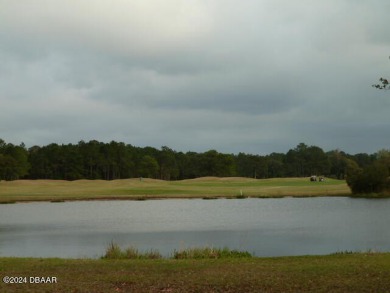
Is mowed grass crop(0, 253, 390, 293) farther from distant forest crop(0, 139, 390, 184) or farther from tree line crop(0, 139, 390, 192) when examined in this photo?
distant forest crop(0, 139, 390, 184)

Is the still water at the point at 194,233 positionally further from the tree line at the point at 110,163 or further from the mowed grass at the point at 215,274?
the tree line at the point at 110,163

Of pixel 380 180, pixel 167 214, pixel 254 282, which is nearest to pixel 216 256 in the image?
pixel 254 282

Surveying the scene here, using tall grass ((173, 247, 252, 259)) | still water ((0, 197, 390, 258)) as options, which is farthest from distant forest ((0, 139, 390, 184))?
tall grass ((173, 247, 252, 259))

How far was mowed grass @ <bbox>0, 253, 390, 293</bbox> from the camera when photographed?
46.1 feet

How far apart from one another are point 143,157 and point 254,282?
515 ft

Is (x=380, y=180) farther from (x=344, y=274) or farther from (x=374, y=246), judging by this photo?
(x=344, y=274)

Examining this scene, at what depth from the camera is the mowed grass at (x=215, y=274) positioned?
553 inches

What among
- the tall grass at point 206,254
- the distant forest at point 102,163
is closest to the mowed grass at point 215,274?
the tall grass at point 206,254

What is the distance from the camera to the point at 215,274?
634 inches

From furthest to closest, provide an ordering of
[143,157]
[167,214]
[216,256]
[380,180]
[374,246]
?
[143,157] → [380,180] → [167,214] → [374,246] → [216,256]

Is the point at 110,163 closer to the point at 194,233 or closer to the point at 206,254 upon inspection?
the point at 194,233

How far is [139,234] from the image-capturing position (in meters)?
35.6

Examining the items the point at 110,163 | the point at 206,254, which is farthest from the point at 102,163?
the point at 206,254

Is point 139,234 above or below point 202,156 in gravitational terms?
below
